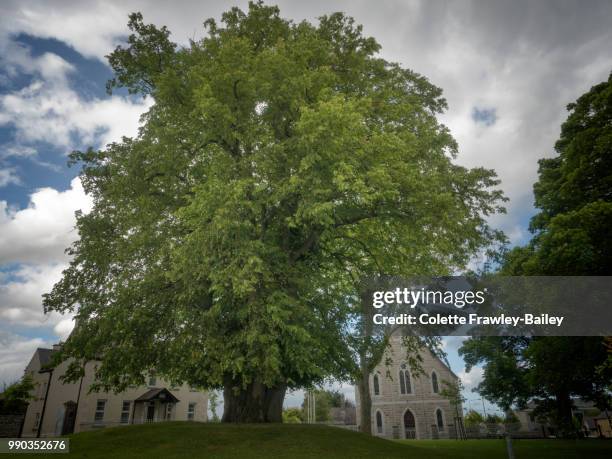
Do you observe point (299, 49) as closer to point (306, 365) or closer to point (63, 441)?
point (306, 365)

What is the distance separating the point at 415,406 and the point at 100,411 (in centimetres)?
3364

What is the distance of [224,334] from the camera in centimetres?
1449

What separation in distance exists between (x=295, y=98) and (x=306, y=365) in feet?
32.5

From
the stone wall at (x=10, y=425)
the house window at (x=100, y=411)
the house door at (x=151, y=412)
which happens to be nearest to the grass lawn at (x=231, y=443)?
the stone wall at (x=10, y=425)

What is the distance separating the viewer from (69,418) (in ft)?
116

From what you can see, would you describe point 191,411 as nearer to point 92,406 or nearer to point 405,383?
point 92,406

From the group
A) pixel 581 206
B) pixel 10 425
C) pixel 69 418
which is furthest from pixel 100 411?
pixel 581 206

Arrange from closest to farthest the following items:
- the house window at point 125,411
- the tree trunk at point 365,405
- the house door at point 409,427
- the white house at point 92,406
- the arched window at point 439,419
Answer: the tree trunk at point 365,405
the white house at point 92,406
the house window at point 125,411
the arched window at point 439,419
the house door at point 409,427

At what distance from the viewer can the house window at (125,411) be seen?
3728 centimetres

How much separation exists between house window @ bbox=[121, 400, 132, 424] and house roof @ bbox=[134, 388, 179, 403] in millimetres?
883

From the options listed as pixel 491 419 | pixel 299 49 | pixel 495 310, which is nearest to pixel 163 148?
pixel 299 49

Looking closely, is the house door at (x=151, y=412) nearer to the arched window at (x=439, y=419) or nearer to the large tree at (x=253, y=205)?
the large tree at (x=253, y=205)

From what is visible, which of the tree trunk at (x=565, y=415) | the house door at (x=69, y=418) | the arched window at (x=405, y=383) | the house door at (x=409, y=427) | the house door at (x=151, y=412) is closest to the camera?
the tree trunk at (x=565, y=415)

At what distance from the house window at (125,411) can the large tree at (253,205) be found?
85.5 ft
